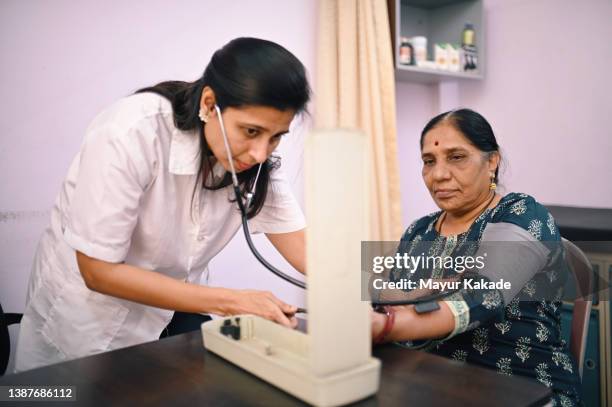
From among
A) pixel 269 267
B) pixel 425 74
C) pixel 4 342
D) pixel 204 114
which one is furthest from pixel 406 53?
pixel 4 342

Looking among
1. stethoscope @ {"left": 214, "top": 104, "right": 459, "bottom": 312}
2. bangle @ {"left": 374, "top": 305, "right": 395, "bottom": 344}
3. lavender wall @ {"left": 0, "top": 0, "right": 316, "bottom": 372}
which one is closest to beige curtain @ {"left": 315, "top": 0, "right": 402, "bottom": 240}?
lavender wall @ {"left": 0, "top": 0, "right": 316, "bottom": 372}

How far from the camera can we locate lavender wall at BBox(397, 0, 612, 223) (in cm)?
245

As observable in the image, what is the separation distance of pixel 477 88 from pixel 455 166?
1.69m

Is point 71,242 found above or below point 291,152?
below

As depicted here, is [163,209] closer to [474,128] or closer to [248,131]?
[248,131]

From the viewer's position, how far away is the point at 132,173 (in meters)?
1.08

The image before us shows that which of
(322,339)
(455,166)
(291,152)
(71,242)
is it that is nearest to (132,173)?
(71,242)

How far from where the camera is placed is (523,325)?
45.1 inches

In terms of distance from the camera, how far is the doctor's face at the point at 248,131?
3.48 feet

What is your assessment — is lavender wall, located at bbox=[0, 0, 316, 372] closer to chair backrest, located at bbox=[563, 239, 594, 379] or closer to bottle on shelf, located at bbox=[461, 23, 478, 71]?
chair backrest, located at bbox=[563, 239, 594, 379]

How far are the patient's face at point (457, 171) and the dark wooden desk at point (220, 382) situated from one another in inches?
22.5

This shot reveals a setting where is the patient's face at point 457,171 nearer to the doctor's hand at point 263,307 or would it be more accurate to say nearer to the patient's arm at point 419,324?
the patient's arm at point 419,324

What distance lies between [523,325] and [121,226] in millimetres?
863

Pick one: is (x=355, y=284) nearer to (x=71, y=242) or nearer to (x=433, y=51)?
(x=71, y=242)
